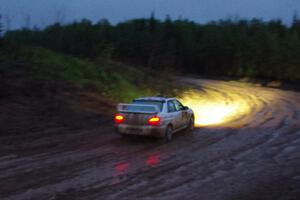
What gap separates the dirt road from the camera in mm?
9000

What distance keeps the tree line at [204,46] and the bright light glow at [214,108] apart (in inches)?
529

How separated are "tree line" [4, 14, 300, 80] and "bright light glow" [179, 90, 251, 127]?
44.1ft

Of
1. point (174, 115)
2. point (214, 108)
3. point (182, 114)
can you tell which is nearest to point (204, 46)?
point (214, 108)

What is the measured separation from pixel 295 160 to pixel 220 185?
3.75 meters

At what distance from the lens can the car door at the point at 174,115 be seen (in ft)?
52.9

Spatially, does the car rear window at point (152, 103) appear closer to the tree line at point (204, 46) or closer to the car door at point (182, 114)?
the car door at point (182, 114)

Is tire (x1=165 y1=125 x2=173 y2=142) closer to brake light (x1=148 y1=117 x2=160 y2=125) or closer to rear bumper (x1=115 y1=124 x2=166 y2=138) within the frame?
rear bumper (x1=115 y1=124 x2=166 y2=138)

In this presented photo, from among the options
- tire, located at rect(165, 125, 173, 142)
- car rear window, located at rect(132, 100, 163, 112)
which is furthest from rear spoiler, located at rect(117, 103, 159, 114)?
tire, located at rect(165, 125, 173, 142)

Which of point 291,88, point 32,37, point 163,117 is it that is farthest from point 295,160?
point 32,37

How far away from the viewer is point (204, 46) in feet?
260

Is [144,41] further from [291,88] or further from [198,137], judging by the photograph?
[198,137]

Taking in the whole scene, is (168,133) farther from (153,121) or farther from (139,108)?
(139,108)

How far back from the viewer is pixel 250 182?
9766 millimetres

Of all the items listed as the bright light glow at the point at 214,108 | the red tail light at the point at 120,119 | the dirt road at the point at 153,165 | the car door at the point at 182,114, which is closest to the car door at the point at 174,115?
the car door at the point at 182,114
